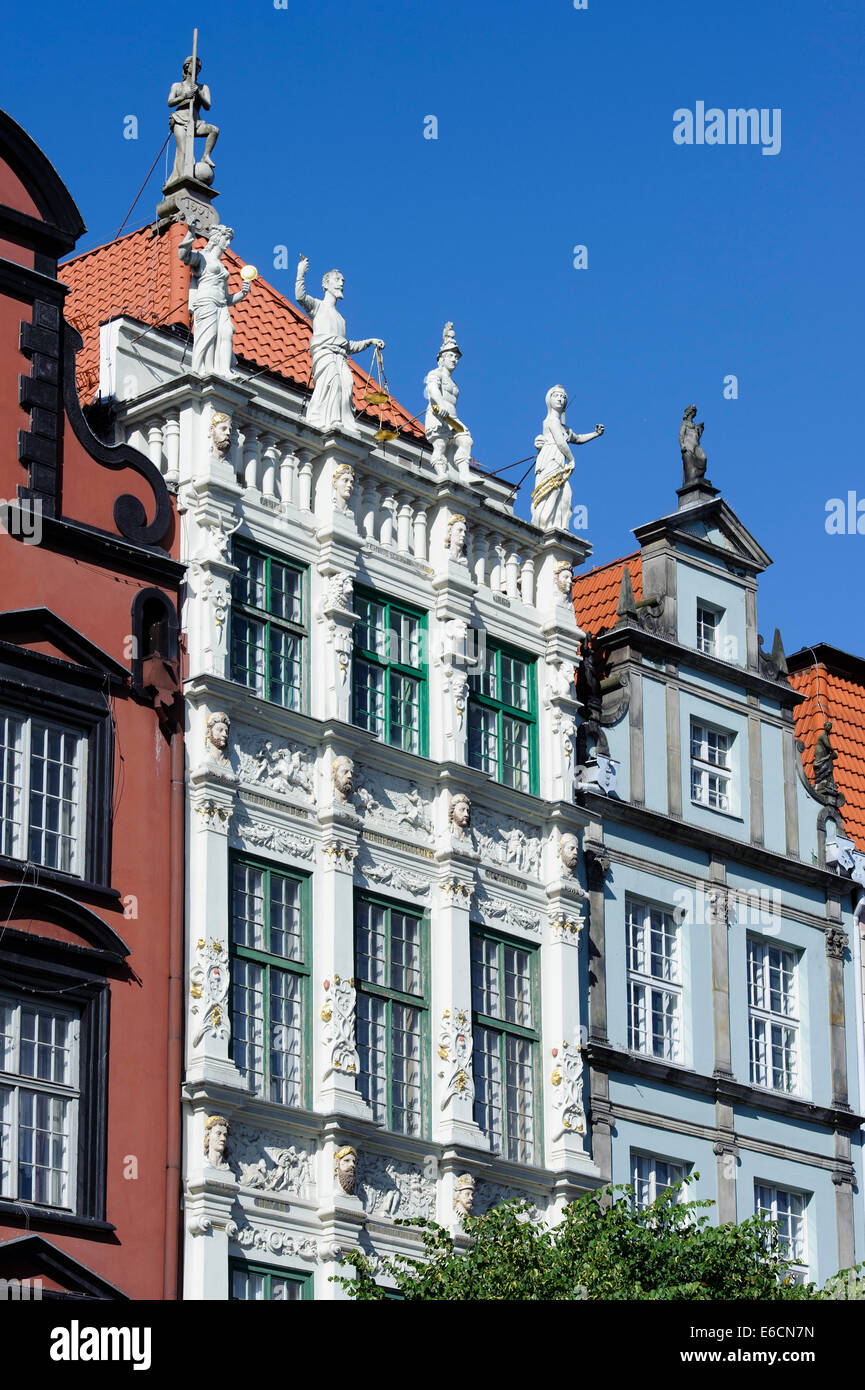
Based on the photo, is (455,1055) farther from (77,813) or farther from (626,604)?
(626,604)

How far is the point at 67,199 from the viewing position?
116ft

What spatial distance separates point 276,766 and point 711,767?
9659 mm

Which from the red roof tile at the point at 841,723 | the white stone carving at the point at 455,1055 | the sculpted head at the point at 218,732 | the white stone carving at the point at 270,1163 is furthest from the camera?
the red roof tile at the point at 841,723

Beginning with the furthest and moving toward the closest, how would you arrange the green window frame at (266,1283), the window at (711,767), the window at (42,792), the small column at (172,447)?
the window at (711,767)
the small column at (172,447)
the green window frame at (266,1283)
the window at (42,792)

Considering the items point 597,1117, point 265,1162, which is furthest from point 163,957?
point 597,1117

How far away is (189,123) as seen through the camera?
4262 centimetres

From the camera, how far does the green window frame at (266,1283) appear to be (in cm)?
3319

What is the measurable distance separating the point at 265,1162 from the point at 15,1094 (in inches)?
148

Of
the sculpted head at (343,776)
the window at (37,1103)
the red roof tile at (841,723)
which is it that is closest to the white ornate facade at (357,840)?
the sculpted head at (343,776)

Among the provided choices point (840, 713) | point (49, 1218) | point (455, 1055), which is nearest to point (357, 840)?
point (455, 1055)

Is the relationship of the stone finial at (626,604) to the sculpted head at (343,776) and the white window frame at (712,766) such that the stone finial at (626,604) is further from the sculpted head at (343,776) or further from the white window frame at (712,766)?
the sculpted head at (343,776)

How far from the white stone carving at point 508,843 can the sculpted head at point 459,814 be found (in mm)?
385

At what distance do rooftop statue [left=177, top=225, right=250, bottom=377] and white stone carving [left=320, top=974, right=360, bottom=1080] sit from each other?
773 cm
